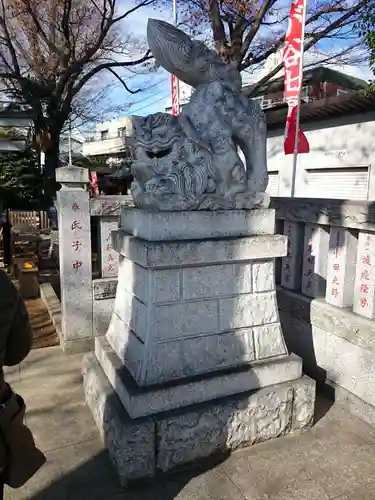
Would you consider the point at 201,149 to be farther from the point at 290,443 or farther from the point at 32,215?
the point at 32,215

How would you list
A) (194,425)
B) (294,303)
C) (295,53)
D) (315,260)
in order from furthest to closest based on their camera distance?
(295,53) → (294,303) → (315,260) → (194,425)

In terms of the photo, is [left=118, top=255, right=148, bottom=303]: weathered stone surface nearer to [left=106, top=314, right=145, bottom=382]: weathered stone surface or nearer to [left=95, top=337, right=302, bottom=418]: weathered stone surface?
[left=106, top=314, right=145, bottom=382]: weathered stone surface

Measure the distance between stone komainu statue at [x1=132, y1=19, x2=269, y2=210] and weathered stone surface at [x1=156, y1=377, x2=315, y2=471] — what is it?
138 cm

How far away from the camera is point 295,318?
379 cm

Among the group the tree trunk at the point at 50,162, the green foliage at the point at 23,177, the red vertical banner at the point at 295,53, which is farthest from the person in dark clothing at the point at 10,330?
the green foliage at the point at 23,177

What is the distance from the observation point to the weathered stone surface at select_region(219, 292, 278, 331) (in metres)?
2.85

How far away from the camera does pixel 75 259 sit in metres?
4.41

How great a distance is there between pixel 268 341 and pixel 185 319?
2.40ft

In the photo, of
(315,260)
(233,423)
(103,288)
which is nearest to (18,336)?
(233,423)

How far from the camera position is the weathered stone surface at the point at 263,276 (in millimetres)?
2928

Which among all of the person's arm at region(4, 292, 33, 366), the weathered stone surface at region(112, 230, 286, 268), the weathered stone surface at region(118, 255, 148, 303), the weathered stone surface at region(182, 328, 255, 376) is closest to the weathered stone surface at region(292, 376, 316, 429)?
the weathered stone surface at region(182, 328, 255, 376)

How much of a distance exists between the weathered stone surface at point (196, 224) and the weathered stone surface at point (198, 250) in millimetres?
86

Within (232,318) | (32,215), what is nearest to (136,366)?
(232,318)

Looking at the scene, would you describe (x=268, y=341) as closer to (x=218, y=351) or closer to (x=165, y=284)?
(x=218, y=351)
